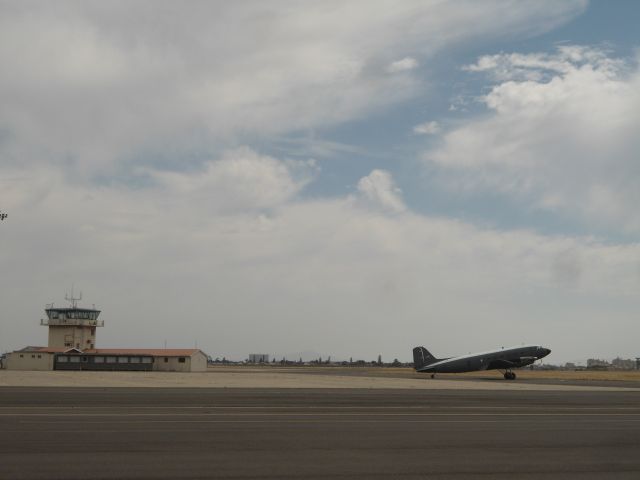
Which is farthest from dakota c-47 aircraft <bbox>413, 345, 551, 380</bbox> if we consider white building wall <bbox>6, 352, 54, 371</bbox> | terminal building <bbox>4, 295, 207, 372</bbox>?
white building wall <bbox>6, 352, 54, 371</bbox>

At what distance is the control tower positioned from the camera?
11512 centimetres

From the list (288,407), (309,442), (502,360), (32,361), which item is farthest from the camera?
(32,361)

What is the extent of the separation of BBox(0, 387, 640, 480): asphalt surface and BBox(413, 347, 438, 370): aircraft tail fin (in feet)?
188

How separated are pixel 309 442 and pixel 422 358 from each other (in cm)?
7204

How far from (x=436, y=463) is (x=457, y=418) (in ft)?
36.8

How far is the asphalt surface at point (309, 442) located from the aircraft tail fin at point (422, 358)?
57.4 meters

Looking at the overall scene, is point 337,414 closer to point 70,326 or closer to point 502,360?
point 502,360

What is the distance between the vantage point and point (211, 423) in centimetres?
2236

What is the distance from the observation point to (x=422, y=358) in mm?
87812

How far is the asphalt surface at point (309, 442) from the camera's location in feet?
44.8

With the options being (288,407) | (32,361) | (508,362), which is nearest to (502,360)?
(508,362)

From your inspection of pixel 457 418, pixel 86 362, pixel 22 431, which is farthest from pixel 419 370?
pixel 22 431

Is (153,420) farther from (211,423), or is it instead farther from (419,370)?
(419,370)

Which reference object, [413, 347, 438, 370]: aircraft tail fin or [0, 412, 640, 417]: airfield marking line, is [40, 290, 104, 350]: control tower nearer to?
[413, 347, 438, 370]: aircraft tail fin
